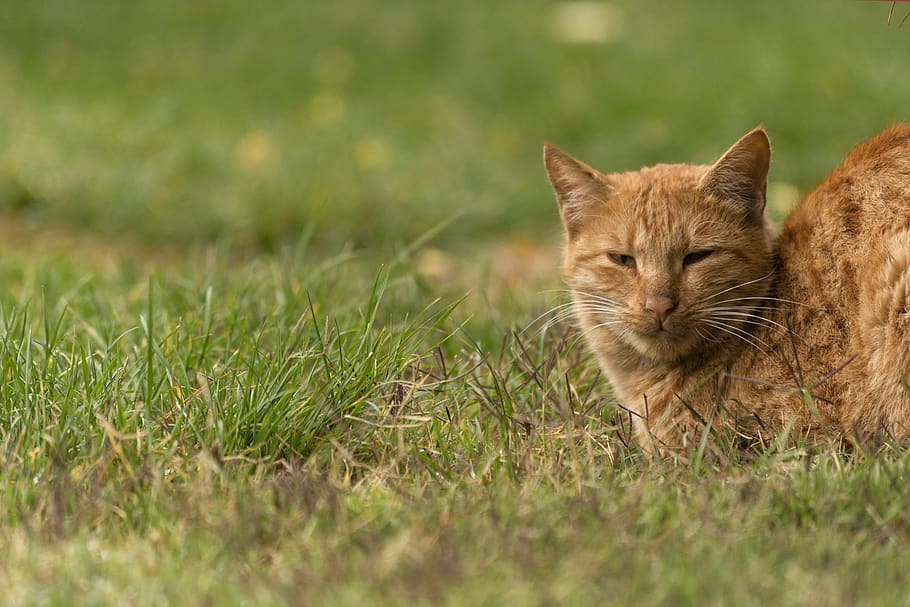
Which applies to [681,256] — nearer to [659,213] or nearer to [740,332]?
[659,213]

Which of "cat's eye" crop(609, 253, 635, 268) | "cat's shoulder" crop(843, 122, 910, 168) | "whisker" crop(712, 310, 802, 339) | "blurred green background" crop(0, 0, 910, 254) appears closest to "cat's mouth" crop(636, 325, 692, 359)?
"whisker" crop(712, 310, 802, 339)

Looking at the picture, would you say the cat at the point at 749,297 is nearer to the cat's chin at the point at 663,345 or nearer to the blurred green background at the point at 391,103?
the cat's chin at the point at 663,345

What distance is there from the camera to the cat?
290 centimetres

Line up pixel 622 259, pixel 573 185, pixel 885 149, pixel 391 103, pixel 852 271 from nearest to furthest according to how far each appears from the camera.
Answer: pixel 852 271
pixel 885 149
pixel 622 259
pixel 573 185
pixel 391 103

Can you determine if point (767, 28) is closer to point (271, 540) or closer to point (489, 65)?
point (489, 65)

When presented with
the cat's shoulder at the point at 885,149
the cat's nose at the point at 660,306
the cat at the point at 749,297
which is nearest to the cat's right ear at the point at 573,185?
the cat at the point at 749,297

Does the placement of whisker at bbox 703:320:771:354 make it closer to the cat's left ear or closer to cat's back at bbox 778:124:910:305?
cat's back at bbox 778:124:910:305

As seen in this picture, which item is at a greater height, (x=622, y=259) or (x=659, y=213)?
(x=659, y=213)

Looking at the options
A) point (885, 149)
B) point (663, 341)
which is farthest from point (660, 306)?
point (885, 149)

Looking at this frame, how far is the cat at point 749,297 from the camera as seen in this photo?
9.50 feet

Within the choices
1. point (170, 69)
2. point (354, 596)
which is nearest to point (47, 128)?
point (170, 69)

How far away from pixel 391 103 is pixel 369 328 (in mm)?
4909

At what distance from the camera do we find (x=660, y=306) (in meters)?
3.06

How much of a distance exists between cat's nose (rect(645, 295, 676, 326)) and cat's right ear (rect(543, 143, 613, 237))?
42 cm
